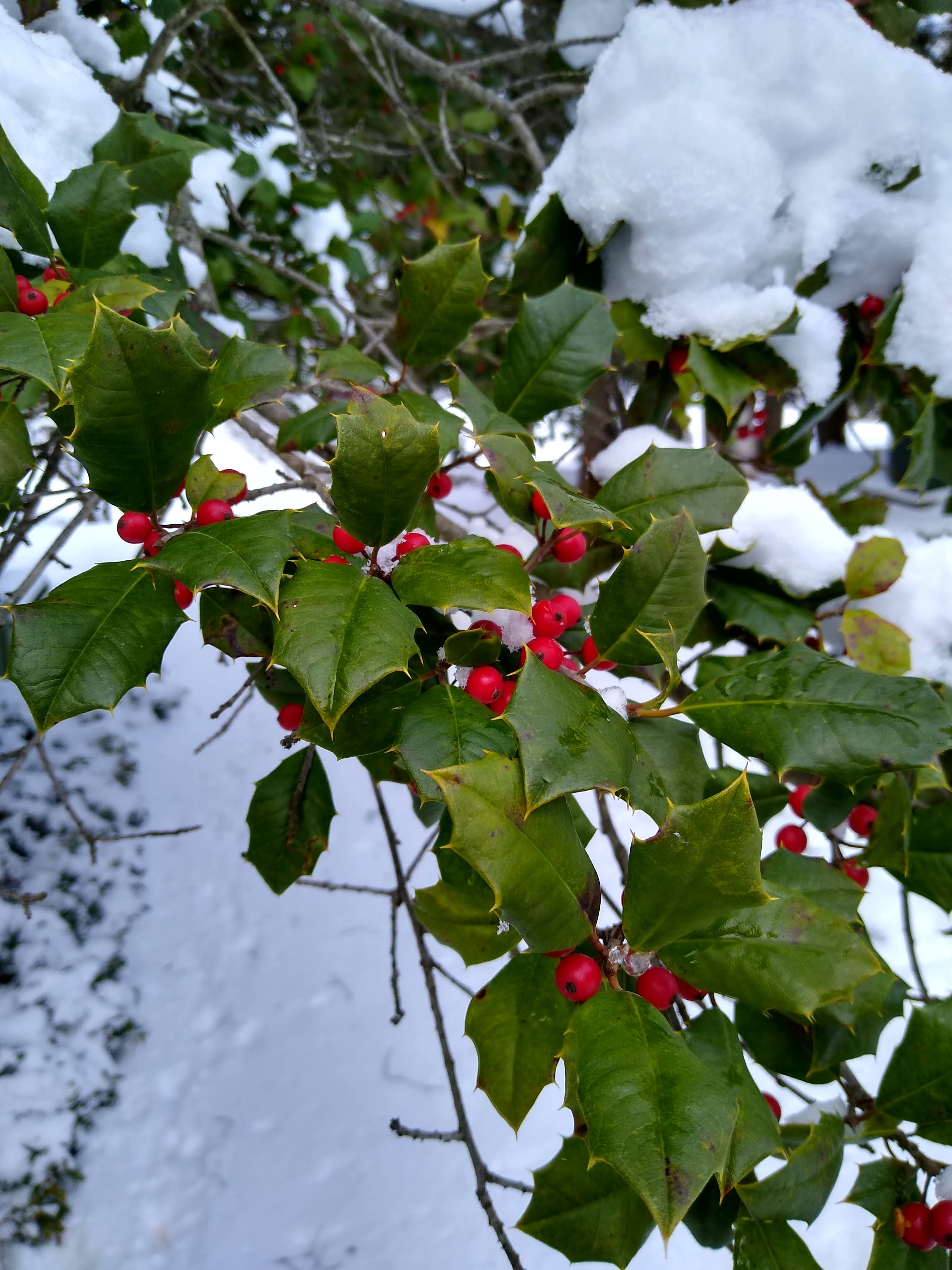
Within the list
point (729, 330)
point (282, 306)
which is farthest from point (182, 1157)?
point (282, 306)

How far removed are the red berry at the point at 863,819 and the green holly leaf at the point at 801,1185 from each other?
16.2 inches

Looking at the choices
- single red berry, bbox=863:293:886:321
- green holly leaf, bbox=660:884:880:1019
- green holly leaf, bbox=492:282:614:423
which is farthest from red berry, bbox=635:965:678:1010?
single red berry, bbox=863:293:886:321

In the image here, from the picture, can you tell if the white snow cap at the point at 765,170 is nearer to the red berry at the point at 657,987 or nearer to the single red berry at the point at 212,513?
the single red berry at the point at 212,513

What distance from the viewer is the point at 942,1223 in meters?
0.81

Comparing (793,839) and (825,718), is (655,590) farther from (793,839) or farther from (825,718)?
(793,839)

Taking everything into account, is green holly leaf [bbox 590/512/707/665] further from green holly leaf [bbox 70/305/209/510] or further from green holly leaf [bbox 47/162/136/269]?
green holly leaf [bbox 47/162/136/269]

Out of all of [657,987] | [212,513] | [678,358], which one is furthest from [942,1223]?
[678,358]

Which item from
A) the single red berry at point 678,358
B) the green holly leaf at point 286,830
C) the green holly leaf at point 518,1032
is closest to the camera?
the green holly leaf at point 518,1032

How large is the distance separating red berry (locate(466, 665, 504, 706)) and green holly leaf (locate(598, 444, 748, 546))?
240mm

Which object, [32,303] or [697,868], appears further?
[32,303]

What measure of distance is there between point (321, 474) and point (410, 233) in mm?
2511

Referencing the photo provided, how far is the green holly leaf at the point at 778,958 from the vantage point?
636mm

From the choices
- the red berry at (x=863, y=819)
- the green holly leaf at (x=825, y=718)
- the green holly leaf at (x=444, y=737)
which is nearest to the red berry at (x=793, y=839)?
the red berry at (x=863, y=819)

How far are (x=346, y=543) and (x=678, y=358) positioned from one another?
0.80 metres
